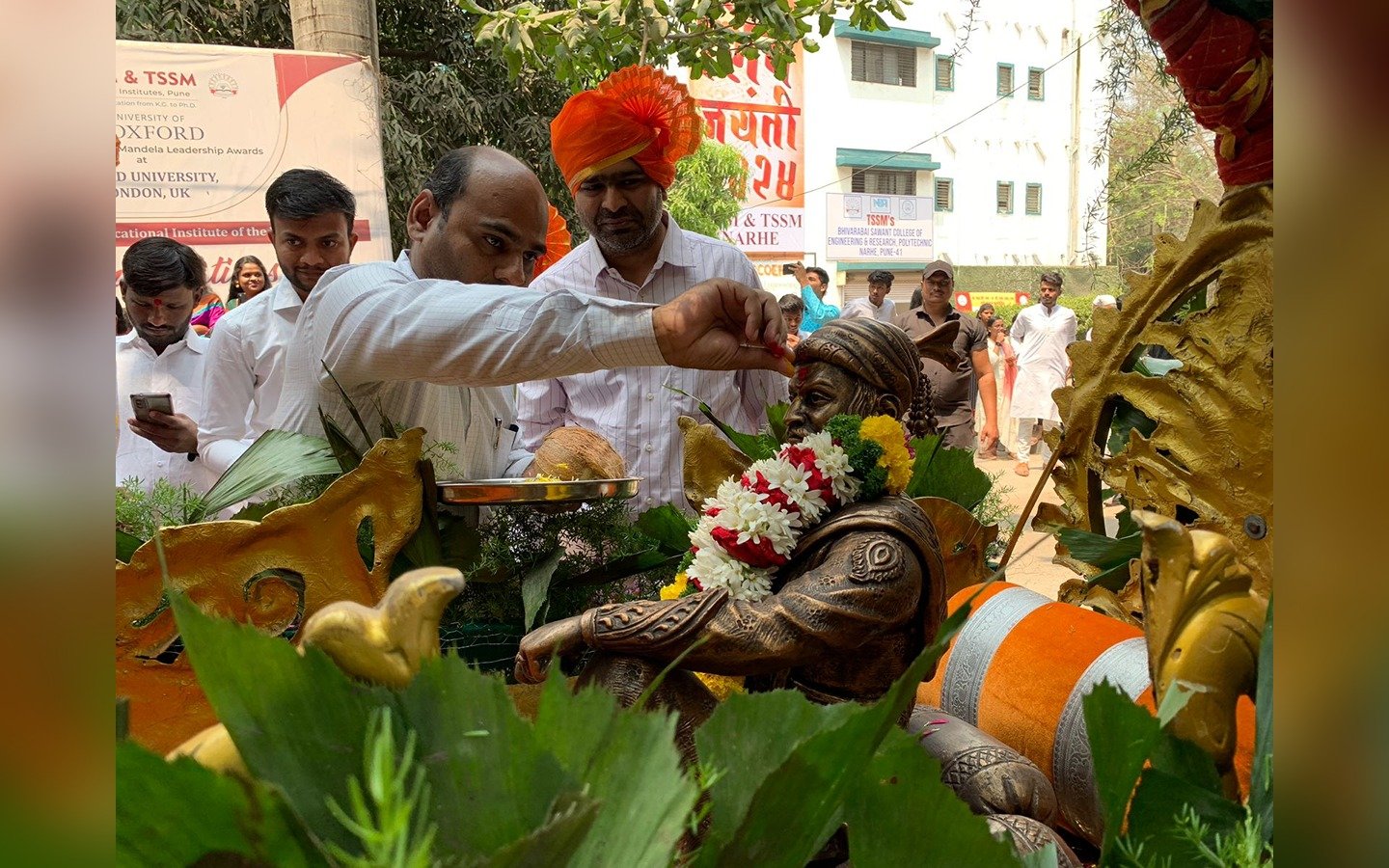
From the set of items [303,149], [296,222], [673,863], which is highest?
[303,149]

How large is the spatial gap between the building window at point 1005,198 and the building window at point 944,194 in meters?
0.84

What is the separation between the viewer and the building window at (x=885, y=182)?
19.7m

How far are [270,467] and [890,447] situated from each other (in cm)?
76

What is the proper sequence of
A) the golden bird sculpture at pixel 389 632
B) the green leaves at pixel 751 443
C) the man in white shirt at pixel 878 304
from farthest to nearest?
the man in white shirt at pixel 878 304 → the green leaves at pixel 751 443 → the golden bird sculpture at pixel 389 632

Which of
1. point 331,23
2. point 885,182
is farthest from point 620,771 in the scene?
point 885,182

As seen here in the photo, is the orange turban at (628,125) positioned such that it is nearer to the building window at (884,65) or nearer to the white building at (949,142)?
the white building at (949,142)

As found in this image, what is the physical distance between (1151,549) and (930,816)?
0.96 feet

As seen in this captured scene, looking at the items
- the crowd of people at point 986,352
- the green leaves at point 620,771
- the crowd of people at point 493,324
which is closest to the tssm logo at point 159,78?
the crowd of people at point 493,324

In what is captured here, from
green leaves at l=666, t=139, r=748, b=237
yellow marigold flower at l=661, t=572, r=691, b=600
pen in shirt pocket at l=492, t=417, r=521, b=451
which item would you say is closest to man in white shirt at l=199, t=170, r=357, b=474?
pen in shirt pocket at l=492, t=417, r=521, b=451

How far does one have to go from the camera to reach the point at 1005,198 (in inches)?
780

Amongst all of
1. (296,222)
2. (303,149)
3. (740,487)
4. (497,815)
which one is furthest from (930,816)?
(303,149)

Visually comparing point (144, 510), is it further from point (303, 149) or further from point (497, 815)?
point (303, 149)

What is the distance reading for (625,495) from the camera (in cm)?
155

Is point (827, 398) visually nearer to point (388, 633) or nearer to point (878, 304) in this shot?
point (388, 633)
